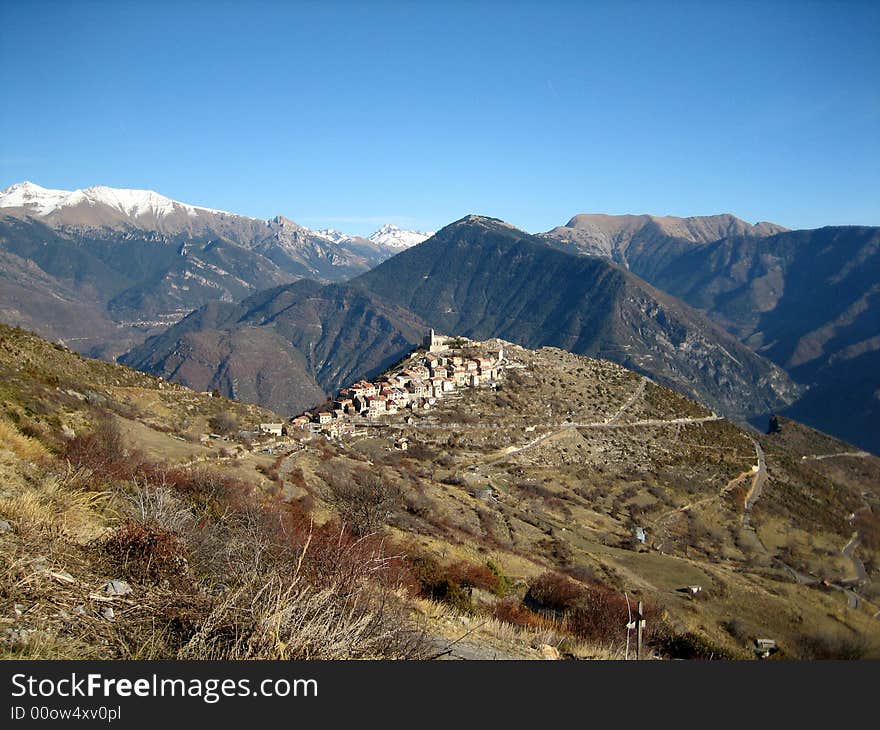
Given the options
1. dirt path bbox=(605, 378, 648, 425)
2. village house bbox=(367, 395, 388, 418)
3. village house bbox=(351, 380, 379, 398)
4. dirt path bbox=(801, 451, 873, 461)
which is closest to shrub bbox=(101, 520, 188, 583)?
village house bbox=(367, 395, 388, 418)

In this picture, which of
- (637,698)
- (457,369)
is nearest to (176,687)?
(637,698)

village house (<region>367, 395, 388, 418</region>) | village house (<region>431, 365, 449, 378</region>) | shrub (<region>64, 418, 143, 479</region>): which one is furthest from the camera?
village house (<region>431, 365, 449, 378</region>)

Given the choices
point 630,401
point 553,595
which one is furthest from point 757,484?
point 553,595

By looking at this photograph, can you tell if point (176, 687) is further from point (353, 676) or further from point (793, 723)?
point (793, 723)

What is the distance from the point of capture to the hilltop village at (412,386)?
58.2 metres

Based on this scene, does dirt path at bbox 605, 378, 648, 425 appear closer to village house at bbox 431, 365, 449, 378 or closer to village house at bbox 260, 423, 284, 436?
village house at bbox 431, 365, 449, 378

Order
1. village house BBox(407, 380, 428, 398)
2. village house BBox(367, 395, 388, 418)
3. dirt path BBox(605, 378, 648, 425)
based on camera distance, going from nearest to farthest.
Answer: village house BBox(367, 395, 388, 418)
village house BBox(407, 380, 428, 398)
dirt path BBox(605, 378, 648, 425)

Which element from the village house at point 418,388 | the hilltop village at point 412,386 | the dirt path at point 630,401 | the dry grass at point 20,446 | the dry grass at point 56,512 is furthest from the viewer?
the dirt path at point 630,401

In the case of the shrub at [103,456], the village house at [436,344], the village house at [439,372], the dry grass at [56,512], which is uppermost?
the village house at [436,344]

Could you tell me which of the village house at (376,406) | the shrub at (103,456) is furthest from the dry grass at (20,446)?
the village house at (376,406)

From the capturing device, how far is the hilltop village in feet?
191

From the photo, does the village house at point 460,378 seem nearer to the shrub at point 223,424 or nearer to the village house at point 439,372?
the village house at point 439,372

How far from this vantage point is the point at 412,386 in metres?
68.8

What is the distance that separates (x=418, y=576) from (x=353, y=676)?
773 centimetres
